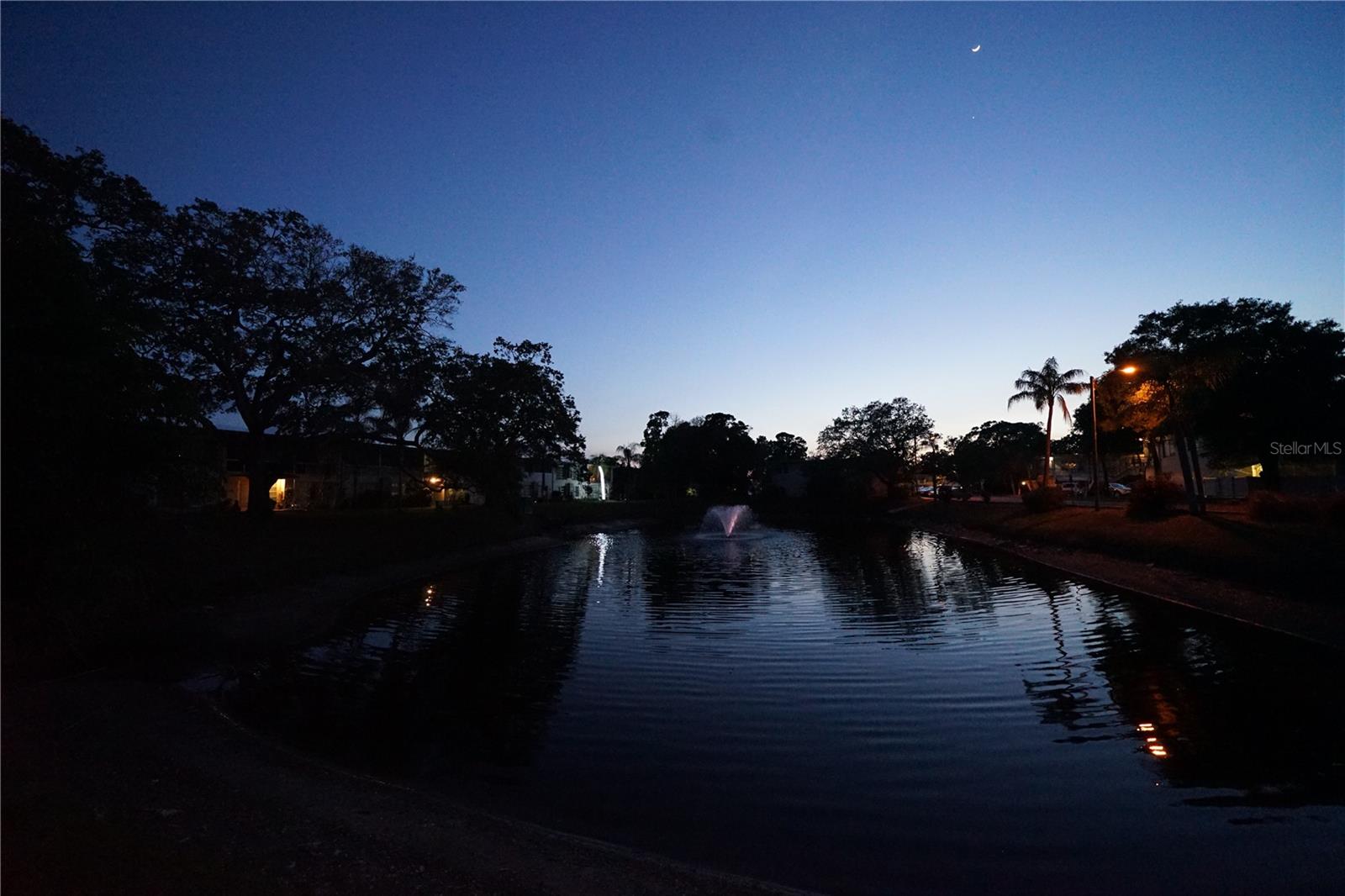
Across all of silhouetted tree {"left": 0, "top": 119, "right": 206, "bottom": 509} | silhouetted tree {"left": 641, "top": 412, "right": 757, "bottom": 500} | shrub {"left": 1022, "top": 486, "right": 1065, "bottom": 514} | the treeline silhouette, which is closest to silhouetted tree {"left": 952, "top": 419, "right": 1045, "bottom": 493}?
silhouetted tree {"left": 641, "top": 412, "right": 757, "bottom": 500}

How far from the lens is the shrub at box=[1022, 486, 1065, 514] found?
150 ft

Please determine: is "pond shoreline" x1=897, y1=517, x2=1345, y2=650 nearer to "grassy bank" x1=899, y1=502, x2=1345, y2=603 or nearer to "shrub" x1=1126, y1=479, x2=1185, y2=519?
"grassy bank" x1=899, y1=502, x2=1345, y2=603

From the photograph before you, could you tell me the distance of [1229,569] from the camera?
22.7 meters

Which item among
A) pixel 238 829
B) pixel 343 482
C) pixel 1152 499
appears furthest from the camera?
pixel 343 482

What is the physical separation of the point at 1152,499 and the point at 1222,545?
10.0 metres

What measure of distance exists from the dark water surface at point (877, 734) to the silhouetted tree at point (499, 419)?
18417 mm

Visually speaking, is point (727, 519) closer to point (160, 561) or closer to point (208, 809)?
point (160, 561)

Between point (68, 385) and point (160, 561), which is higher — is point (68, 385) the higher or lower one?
the higher one

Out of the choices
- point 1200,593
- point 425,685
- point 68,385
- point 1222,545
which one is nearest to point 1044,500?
point 1222,545

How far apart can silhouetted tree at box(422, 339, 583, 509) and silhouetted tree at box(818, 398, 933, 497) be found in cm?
4963

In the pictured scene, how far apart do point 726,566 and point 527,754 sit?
24906mm

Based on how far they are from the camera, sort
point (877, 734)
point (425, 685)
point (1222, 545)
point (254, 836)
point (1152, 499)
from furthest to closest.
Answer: point (1152, 499), point (1222, 545), point (425, 685), point (877, 734), point (254, 836)

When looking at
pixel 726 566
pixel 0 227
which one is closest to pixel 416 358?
pixel 726 566

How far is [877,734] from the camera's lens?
33.5 feet
